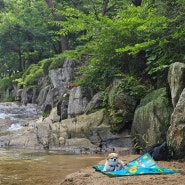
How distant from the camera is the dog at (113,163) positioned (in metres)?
6.43

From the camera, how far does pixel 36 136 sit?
1357cm

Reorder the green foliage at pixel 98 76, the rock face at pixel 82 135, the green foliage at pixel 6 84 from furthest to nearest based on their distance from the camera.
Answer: the green foliage at pixel 6 84
the green foliage at pixel 98 76
the rock face at pixel 82 135

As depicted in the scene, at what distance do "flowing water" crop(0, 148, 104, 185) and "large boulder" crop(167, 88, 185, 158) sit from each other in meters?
2.33

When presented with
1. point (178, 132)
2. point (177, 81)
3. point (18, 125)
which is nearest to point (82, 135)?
point (177, 81)

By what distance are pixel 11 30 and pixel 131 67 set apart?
1897cm

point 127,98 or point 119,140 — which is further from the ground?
point 127,98

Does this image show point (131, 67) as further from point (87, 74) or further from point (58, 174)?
point (58, 174)

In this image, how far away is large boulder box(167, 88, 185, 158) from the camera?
313 inches

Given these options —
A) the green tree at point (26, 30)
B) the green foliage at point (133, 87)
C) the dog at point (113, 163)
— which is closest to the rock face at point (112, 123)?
the green foliage at point (133, 87)

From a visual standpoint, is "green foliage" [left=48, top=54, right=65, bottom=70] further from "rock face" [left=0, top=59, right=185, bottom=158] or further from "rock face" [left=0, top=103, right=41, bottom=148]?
"rock face" [left=0, top=59, right=185, bottom=158]

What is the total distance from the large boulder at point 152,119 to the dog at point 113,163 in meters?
3.23

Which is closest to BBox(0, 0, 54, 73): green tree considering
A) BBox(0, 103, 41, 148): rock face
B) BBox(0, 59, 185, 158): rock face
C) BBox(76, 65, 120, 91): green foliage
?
BBox(0, 103, 41, 148): rock face

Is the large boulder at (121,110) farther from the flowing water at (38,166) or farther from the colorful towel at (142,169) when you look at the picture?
the colorful towel at (142,169)

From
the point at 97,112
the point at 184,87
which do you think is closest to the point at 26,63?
the point at 97,112
